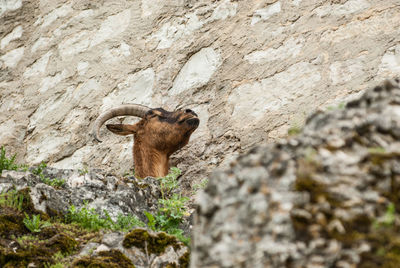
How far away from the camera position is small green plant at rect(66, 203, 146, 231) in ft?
9.88

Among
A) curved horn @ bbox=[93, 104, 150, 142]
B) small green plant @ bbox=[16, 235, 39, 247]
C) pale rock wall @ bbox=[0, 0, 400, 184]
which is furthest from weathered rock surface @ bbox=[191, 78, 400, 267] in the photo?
curved horn @ bbox=[93, 104, 150, 142]

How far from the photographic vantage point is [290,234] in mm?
1287

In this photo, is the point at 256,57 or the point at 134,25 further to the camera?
the point at 134,25

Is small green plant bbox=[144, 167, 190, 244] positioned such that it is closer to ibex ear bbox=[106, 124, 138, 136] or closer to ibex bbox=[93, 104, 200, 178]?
ibex bbox=[93, 104, 200, 178]

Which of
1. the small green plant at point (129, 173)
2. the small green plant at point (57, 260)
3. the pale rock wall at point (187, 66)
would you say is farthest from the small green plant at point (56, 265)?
the small green plant at point (129, 173)

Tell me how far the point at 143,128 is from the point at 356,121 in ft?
12.8

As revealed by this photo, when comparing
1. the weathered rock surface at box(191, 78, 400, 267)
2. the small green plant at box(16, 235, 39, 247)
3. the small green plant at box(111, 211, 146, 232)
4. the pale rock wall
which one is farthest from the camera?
the pale rock wall

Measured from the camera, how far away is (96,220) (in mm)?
3084

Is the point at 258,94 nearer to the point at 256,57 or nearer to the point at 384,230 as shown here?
the point at 256,57

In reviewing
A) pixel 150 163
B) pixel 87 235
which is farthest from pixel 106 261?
pixel 150 163

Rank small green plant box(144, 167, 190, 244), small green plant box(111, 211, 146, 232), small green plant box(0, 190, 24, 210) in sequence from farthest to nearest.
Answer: small green plant box(144, 167, 190, 244) → small green plant box(111, 211, 146, 232) → small green plant box(0, 190, 24, 210)

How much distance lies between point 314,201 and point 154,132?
3870mm

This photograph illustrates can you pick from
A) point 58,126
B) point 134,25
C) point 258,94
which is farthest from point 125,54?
point 258,94

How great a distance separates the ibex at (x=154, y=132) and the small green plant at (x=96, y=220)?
174 cm
